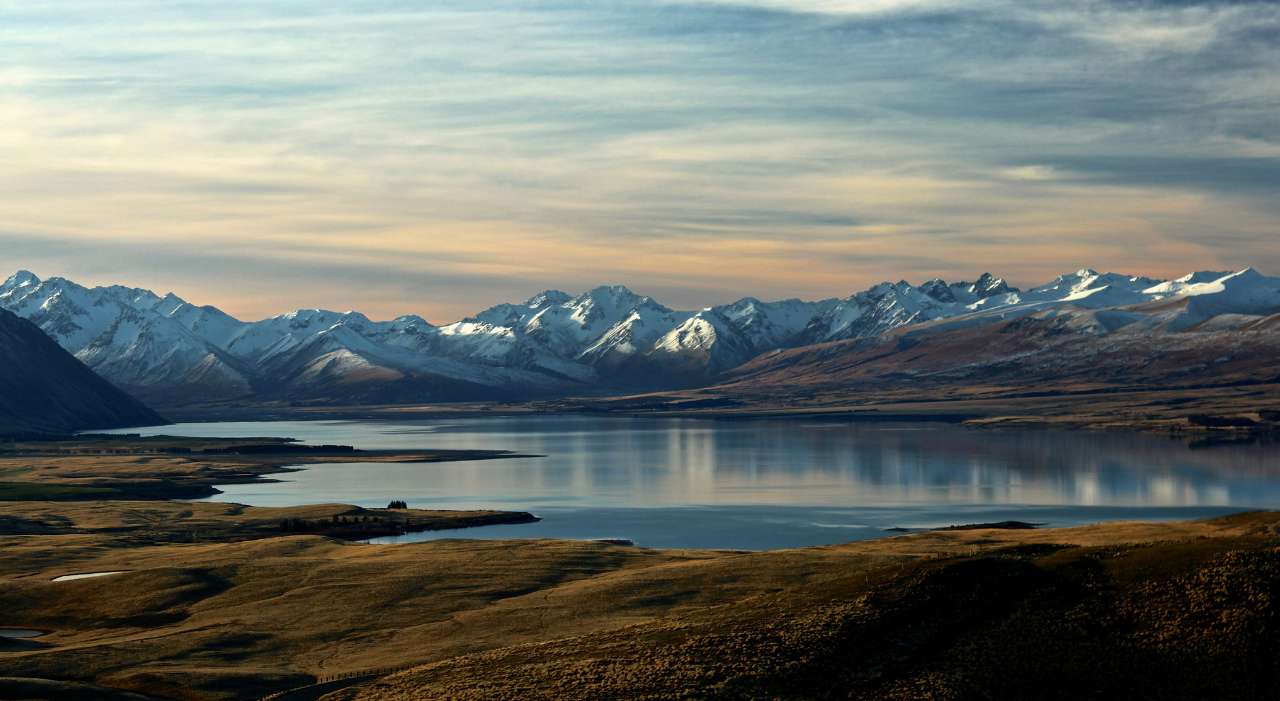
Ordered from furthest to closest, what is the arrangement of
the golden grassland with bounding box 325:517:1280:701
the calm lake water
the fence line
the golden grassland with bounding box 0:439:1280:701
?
the calm lake water, the fence line, the golden grassland with bounding box 0:439:1280:701, the golden grassland with bounding box 325:517:1280:701

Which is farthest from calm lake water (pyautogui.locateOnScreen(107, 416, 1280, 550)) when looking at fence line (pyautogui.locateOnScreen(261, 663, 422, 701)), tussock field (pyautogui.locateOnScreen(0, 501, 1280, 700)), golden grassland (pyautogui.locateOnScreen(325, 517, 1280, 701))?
fence line (pyautogui.locateOnScreen(261, 663, 422, 701))

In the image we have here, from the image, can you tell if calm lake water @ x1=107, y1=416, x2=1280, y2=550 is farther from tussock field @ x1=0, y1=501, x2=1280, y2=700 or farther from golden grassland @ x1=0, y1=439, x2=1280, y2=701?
tussock field @ x1=0, y1=501, x2=1280, y2=700

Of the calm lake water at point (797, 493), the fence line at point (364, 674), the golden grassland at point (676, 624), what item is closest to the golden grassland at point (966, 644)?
the golden grassland at point (676, 624)

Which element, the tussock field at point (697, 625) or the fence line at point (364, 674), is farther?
the fence line at point (364, 674)

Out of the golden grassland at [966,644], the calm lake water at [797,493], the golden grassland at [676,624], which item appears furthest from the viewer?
the calm lake water at [797,493]

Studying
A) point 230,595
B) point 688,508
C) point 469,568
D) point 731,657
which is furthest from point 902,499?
point 731,657

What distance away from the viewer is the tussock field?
39.3 metres

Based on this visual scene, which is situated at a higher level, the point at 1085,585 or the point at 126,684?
the point at 1085,585

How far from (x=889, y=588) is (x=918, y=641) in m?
4.68

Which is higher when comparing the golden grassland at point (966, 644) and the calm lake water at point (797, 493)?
the golden grassland at point (966, 644)

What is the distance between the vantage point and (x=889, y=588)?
4656 cm

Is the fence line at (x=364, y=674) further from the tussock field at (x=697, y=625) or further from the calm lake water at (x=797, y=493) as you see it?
the calm lake water at (x=797, y=493)

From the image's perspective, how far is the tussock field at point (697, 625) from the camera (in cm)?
3931

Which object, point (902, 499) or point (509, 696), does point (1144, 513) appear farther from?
point (509, 696)
